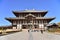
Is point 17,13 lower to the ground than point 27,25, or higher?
higher

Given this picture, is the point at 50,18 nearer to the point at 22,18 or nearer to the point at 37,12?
the point at 37,12

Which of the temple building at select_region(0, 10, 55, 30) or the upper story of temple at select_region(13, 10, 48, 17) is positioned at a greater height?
the upper story of temple at select_region(13, 10, 48, 17)

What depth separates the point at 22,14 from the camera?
63188mm

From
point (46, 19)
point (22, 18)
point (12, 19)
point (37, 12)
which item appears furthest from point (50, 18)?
point (12, 19)

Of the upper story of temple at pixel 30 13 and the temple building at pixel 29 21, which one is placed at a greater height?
the upper story of temple at pixel 30 13

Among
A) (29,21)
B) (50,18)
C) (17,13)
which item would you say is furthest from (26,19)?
(50,18)

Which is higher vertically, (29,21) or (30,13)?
(30,13)

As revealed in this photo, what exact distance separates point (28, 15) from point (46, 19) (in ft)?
24.2

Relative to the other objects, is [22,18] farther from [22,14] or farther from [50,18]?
[50,18]

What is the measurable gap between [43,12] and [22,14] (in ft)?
28.9

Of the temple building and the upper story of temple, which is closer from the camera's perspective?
the temple building

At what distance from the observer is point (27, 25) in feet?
197

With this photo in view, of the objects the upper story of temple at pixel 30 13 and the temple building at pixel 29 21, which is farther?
the upper story of temple at pixel 30 13

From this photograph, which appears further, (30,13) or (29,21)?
(30,13)
